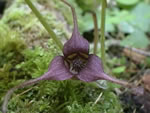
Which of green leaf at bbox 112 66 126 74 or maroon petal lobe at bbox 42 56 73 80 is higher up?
maroon petal lobe at bbox 42 56 73 80

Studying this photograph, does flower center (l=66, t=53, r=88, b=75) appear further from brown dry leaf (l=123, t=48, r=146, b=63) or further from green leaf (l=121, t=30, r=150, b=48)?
brown dry leaf (l=123, t=48, r=146, b=63)

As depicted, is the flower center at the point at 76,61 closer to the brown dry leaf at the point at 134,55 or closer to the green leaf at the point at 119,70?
the green leaf at the point at 119,70

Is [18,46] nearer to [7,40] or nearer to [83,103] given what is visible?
[7,40]

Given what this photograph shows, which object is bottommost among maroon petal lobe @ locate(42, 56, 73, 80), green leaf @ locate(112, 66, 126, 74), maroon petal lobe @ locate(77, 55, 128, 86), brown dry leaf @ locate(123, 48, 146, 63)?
brown dry leaf @ locate(123, 48, 146, 63)

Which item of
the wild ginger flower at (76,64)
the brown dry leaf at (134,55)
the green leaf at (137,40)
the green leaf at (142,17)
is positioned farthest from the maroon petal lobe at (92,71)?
the green leaf at (142,17)

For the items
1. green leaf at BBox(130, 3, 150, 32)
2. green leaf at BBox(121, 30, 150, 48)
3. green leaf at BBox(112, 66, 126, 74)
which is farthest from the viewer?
green leaf at BBox(130, 3, 150, 32)

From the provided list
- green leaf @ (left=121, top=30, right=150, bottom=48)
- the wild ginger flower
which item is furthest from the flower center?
green leaf @ (left=121, top=30, right=150, bottom=48)

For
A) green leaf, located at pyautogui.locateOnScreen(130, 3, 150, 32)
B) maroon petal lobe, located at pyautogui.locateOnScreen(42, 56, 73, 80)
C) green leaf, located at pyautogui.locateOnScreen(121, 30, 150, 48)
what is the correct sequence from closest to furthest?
1. maroon petal lobe, located at pyautogui.locateOnScreen(42, 56, 73, 80)
2. green leaf, located at pyautogui.locateOnScreen(121, 30, 150, 48)
3. green leaf, located at pyautogui.locateOnScreen(130, 3, 150, 32)

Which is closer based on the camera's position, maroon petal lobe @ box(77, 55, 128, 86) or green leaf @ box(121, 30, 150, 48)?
maroon petal lobe @ box(77, 55, 128, 86)
